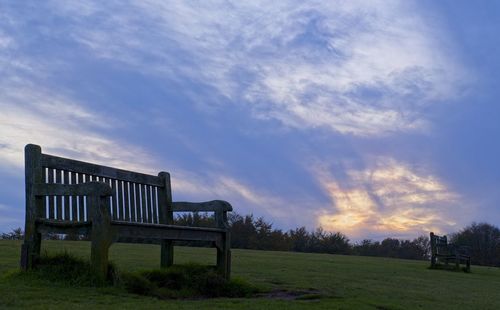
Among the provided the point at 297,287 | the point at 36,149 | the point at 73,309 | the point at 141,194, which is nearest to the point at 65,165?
the point at 36,149

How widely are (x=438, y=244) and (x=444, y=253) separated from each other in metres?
0.66

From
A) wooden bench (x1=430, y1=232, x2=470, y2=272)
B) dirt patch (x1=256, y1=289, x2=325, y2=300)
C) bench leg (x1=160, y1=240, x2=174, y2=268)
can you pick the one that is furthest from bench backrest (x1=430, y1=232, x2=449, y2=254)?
bench leg (x1=160, y1=240, x2=174, y2=268)

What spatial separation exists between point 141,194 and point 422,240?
46425mm

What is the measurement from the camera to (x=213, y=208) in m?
8.45

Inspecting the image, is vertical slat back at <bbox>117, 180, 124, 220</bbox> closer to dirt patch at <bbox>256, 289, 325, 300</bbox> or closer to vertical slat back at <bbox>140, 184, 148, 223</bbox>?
vertical slat back at <bbox>140, 184, 148, 223</bbox>

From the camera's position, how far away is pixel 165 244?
8.29m

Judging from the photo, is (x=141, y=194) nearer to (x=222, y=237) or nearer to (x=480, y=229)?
(x=222, y=237)

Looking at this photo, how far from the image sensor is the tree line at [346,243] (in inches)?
1692

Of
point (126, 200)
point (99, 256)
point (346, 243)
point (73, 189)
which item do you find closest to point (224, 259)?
point (126, 200)

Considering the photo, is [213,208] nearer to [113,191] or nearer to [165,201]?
[165,201]

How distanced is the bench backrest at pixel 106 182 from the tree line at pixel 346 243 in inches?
1212

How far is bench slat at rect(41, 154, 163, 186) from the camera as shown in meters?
6.96

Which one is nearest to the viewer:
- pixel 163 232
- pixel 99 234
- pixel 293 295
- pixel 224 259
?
pixel 99 234

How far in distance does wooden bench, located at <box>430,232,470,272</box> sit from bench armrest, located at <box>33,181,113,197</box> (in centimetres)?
1595
